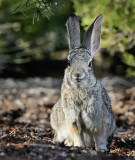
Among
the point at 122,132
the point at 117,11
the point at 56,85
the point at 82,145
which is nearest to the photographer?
the point at 82,145

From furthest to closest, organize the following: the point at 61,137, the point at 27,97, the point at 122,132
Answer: the point at 27,97 → the point at 122,132 → the point at 61,137

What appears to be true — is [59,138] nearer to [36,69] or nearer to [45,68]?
[36,69]

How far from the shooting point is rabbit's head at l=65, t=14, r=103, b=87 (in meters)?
4.89

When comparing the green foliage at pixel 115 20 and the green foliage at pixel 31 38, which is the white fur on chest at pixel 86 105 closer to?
the green foliage at pixel 115 20

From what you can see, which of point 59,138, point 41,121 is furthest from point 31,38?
point 59,138

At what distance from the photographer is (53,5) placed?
5281mm

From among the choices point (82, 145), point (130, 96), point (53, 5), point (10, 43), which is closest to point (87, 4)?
point (130, 96)

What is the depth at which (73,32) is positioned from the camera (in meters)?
5.55

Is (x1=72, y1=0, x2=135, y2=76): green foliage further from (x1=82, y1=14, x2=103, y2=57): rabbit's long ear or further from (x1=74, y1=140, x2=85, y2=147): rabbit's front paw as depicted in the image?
(x1=74, y1=140, x2=85, y2=147): rabbit's front paw

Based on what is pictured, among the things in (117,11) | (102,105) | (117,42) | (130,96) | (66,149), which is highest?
(117,11)

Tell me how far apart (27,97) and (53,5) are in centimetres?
518

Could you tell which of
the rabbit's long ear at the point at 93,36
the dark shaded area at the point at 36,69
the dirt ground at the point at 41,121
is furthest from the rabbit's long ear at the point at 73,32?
the dark shaded area at the point at 36,69

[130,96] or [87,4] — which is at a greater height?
[87,4]

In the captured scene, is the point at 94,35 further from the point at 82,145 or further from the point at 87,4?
the point at 87,4
